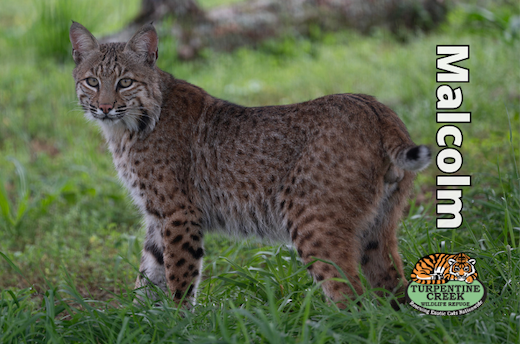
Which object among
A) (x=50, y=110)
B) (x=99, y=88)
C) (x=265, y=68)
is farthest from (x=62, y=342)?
(x=265, y=68)

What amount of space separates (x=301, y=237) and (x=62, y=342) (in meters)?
1.30

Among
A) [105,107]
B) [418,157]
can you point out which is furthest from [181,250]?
[418,157]

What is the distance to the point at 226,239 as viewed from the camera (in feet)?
14.6

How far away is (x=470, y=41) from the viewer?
818cm

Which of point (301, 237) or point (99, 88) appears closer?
point (301, 237)

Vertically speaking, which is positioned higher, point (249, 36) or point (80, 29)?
point (249, 36)

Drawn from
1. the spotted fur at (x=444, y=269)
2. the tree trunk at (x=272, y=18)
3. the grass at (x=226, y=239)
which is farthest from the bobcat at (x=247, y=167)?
the tree trunk at (x=272, y=18)

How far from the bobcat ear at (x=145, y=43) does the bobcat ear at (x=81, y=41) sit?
0.26 meters

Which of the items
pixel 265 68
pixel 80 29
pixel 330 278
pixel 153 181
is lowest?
pixel 330 278

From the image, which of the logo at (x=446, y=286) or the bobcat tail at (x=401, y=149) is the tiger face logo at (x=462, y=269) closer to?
the logo at (x=446, y=286)

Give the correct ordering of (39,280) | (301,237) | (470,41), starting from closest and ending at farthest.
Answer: (301,237) < (39,280) < (470,41)

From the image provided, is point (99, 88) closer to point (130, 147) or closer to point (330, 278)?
point (130, 147)

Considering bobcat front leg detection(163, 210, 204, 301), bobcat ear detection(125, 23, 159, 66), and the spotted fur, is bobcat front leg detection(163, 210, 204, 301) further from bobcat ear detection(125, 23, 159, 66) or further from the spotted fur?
the spotted fur

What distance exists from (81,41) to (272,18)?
21.2ft
